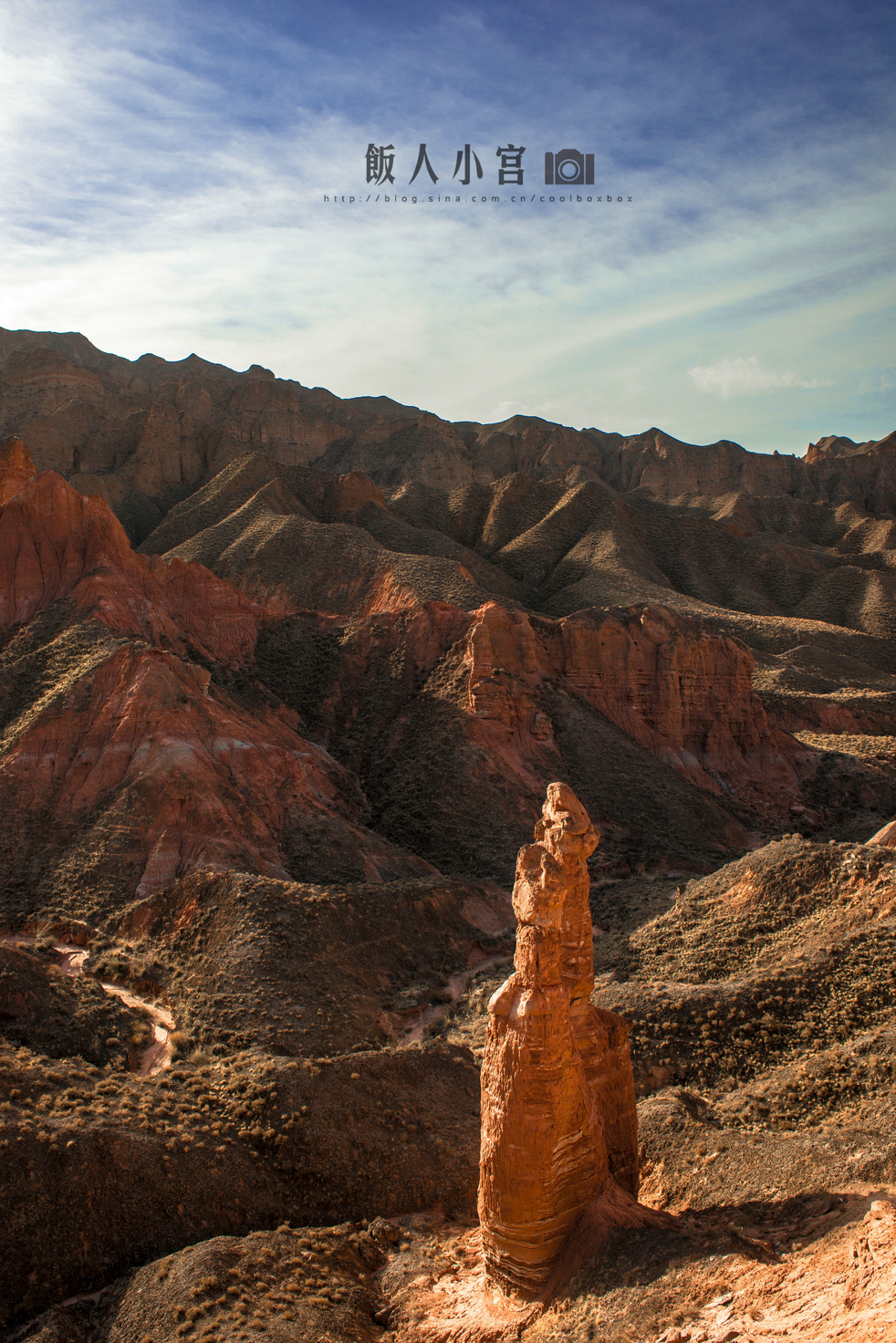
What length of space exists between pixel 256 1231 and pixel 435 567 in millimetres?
55226

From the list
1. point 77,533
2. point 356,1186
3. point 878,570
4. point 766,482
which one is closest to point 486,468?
point 766,482

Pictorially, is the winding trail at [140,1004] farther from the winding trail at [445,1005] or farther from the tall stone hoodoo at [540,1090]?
the tall stone hoodoo at [540,1090]

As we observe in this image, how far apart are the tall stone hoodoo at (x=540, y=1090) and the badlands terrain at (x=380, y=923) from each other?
108cm

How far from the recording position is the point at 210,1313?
52.4ft

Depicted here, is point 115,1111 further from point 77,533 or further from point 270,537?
point 270,537

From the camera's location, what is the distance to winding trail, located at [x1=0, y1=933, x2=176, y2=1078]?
25031 millimetres

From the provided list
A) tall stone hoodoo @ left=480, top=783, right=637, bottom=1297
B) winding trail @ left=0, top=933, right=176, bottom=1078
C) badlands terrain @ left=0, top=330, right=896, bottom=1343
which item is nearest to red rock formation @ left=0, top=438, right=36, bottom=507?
badlands terrain @ left=0, top=330, right=896, bottom=1343

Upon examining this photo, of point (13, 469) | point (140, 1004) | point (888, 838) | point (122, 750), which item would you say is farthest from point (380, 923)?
point (13, 469)

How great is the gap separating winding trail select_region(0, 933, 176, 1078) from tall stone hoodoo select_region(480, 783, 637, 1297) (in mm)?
11689

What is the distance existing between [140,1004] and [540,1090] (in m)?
17.9

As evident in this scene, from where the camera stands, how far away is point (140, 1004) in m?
28.5

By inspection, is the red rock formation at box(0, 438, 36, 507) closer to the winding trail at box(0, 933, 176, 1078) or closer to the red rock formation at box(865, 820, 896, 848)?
the winding trail at box(0, 933, 176, 1078)

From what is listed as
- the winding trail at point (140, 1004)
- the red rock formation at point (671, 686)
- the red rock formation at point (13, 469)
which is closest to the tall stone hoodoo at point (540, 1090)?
the winding trail at point (140, 1004)

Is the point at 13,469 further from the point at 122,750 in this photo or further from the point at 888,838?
the point at 888,838
